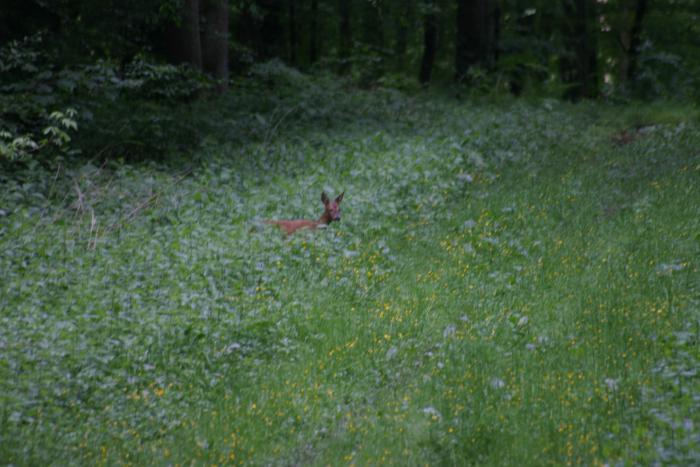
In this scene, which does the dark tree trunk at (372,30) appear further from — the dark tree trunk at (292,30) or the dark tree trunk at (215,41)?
the dark tree trunk at (215,41)

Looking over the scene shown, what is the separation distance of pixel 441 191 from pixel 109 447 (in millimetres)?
9314

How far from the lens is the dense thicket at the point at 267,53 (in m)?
15.6

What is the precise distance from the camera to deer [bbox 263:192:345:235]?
12.5 metres

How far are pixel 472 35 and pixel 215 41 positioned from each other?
31.8 feet

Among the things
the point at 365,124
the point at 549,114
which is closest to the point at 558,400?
the point at 365,124

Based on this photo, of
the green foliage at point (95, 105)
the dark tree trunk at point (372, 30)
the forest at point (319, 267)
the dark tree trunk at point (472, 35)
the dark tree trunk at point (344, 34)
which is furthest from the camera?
the dark tree trunk at point (372, 30)

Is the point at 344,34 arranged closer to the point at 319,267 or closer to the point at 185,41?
the point at 185,41

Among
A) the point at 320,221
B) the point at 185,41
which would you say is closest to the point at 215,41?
the point at 185,41

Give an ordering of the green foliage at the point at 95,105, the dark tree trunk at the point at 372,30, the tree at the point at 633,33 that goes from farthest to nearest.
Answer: the dark tree trunk at the point at 372,30, the tree at the point at 633,33, the green foliage at the point at 95,105

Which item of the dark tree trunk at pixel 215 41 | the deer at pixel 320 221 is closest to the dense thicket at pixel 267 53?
the dark tree trunk at pixel 215 41

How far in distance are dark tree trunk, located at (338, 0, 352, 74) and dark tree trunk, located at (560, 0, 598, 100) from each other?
8.88 meters

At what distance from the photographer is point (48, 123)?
1547 centimetres

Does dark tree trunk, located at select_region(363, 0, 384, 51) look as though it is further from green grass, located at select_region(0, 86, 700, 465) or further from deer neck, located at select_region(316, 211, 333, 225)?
deer neck, located at select_region(316, 211, 333, 225)

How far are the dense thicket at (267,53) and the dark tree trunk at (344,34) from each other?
8 centimetres
